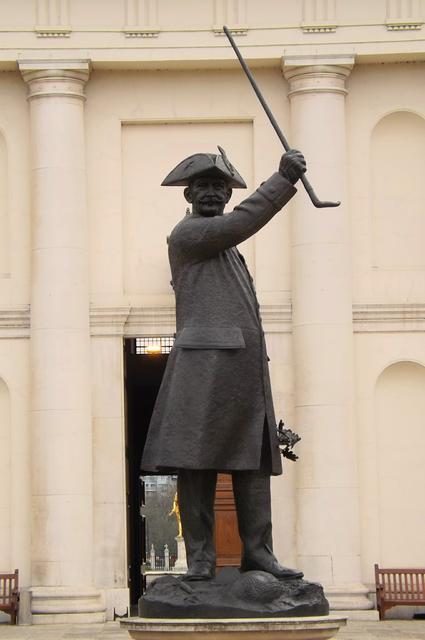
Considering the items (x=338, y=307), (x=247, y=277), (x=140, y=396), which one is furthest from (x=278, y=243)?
(x=247, y=277)

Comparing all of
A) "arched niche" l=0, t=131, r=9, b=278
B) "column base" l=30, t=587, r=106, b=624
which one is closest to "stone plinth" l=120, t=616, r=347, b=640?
"column base" l=30, t=587, r=106, b=624

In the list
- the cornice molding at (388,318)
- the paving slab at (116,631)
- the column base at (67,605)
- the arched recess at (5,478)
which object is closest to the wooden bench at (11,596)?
the paving slab at (116,631)

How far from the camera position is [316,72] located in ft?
112

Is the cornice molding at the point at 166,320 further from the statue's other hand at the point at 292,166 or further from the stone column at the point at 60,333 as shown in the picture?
the statue's other hand at the point at 292,166

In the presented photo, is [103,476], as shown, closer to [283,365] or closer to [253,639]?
[283,365]

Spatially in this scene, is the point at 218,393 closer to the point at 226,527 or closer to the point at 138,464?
the point at 226,527

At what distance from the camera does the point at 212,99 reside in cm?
3469

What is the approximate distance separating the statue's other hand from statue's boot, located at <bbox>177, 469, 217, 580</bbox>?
237 centimetres

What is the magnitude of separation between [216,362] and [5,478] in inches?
765

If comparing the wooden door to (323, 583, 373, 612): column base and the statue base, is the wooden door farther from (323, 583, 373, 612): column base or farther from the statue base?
the statue base

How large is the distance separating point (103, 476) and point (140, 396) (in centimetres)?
956

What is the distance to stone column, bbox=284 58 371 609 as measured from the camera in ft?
109

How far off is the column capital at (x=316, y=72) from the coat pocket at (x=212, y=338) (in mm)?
19342

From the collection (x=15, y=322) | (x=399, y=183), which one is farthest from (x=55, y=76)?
(x=399, y=183)
